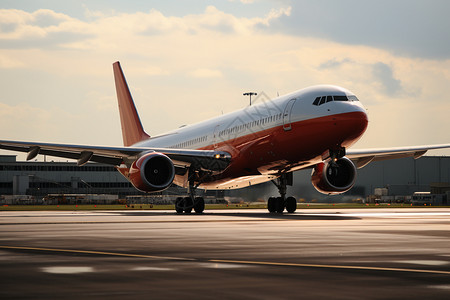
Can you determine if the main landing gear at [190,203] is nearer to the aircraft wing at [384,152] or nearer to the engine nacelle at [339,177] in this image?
the engine nacelle at [339,177]

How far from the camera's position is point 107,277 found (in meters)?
9.48

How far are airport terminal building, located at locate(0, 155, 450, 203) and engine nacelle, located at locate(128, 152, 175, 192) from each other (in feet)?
90.6

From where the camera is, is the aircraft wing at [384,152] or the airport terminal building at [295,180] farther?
the airport terminal building at [295,180]

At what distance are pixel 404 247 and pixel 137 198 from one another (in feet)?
269

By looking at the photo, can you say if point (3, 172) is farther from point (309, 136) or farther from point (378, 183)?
point (309, 136)

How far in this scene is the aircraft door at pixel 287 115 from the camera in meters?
34.2

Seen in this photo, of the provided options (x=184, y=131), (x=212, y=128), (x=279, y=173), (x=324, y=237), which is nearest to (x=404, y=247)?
(x=324, y=237)

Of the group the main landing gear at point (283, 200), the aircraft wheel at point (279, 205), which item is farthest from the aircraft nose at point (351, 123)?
the aircraft wheel at point (279, 205)

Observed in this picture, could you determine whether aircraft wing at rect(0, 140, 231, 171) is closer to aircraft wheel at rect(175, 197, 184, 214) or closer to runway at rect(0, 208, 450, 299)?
aircraft wheel at rect(175, 197, 184, 214)

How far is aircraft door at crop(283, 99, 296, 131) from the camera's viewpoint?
3419cm

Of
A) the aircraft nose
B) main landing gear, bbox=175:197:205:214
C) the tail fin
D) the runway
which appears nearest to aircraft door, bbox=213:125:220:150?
main landing gear, bbox=175:197:205:214

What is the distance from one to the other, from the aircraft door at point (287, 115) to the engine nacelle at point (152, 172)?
22.4 ft

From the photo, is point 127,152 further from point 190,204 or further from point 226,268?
point 226,268

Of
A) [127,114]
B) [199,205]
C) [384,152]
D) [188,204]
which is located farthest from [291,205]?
[127,114]
